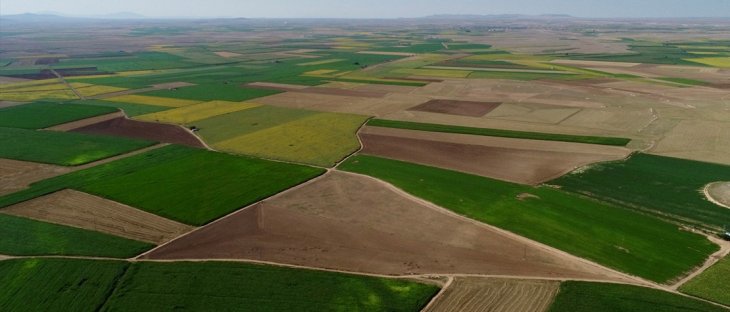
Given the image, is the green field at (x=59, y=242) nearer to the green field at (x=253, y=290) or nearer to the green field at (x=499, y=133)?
the green field at (x=253, y=290)

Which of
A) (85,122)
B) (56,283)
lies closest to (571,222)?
(56,283)

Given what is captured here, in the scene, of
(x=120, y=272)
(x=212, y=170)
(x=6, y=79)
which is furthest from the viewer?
(x=6, y=79)

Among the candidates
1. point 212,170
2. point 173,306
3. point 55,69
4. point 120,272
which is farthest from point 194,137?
point 55,69

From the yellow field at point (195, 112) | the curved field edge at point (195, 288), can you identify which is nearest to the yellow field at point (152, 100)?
the yellow field at point (195, 112)

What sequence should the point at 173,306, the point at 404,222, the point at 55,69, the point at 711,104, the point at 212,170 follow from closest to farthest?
the point at 173,306 → the point at 404,222 → the point at 212,170 → the point at 711,104 → the point at 55,69

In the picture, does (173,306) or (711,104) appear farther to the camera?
(711,104)

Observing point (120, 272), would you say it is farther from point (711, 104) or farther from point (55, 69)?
point (55, 69)

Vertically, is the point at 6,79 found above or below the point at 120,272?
above
